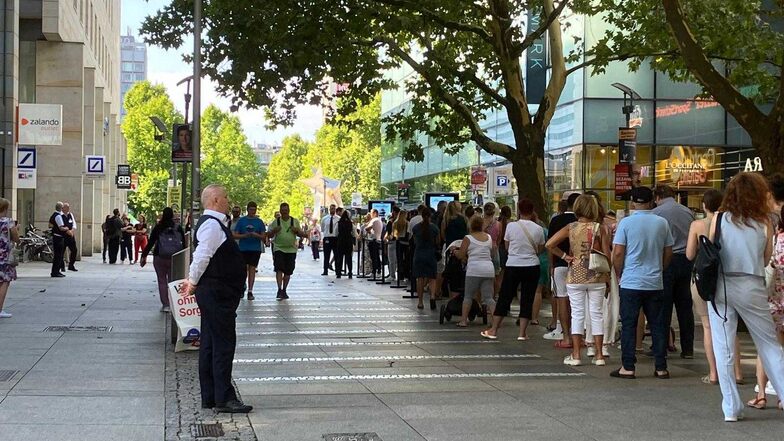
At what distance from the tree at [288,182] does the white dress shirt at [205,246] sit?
115 metres

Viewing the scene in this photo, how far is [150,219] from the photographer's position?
94.2m

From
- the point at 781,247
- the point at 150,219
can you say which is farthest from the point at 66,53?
the point at 150,219

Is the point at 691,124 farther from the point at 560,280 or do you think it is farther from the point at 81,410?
the point at 81,410

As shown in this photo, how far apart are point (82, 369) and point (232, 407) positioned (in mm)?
2707

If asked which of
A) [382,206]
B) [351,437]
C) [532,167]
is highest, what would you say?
[532,167]

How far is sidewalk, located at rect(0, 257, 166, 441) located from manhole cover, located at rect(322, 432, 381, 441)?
1151 millimetres

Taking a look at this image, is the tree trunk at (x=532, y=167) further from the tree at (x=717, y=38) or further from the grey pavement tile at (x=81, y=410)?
the grey pavement tile at (x=81, y=410)

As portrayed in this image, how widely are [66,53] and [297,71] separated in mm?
21804

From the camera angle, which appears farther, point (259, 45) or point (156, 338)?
point (259, 45)

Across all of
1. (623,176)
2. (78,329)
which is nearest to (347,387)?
(78,329)

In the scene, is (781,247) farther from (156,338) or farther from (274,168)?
(274,168)

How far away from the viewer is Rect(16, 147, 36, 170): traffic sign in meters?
30.3

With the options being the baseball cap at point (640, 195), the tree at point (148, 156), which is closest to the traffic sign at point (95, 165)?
the baseball cap at point (640, 195)

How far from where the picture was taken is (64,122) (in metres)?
38.6
